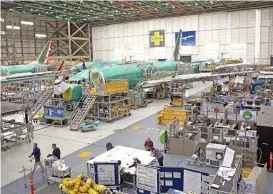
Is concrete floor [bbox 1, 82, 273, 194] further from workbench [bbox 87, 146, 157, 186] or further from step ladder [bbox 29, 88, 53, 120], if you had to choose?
step ladder [bbox 29, 88, 53, 120]

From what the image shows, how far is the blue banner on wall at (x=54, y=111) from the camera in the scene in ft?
81.1

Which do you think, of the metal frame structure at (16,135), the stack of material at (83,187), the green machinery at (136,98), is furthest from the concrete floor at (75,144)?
the green machinery at (136,98)

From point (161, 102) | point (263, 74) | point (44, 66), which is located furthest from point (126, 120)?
point (44, 66)

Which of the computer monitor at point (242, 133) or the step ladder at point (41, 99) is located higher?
the step ladder at point (41, 99)

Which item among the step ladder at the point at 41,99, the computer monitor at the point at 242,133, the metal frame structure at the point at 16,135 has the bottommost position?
the metal frame structure at the point at 16,135

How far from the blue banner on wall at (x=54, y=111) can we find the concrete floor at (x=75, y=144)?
1298 millimetres

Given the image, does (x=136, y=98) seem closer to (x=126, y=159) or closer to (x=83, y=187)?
(x=126, y=159)

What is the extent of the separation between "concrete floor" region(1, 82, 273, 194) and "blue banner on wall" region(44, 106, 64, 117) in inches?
51.1

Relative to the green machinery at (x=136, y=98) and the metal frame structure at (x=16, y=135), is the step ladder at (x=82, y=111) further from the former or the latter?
the green machinery at (x=136, y=98)

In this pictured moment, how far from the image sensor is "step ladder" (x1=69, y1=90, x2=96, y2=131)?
23984mm

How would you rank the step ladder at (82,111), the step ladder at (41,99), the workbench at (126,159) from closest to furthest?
the workbench at (126,159) < the step ladder at (82,111) < the step ladder at (41,99)

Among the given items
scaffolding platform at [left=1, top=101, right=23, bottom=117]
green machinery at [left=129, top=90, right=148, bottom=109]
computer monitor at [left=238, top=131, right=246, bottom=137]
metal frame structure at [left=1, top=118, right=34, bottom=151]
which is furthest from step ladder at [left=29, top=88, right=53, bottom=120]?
computer monitor at [left=238, top=131, right=246, bottom=137]

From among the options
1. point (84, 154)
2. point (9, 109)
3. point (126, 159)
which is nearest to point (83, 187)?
point (126, 159)

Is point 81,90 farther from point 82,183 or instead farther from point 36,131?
point 82,183
